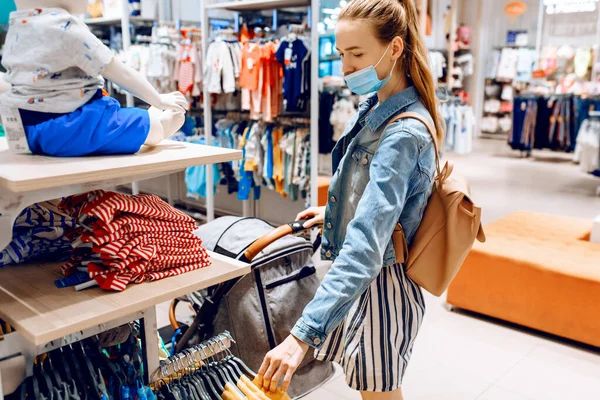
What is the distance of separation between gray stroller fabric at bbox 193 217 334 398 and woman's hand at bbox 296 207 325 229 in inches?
20.1

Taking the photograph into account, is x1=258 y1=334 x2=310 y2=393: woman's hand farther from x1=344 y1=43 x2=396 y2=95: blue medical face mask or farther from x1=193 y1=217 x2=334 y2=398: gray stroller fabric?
x1=193 y1=217 x2=334 y2=398: gray stroller fabric

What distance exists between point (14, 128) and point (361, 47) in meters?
0.91

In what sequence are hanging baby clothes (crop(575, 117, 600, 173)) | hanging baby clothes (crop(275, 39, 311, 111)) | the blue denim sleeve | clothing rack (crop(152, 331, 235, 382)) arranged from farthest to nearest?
hanging baby clothes (crop(575, 117, 600, 173)), hanging baby clothes (crop(275, 39, 311, 111)), clothing rack (crop(152, 331, 235, 382)), the blue denim sleeve

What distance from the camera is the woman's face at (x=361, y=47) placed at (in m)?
1.40

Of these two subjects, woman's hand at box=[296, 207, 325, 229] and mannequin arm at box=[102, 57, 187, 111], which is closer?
mannequin arm at box=[102, 57, 187, 111]

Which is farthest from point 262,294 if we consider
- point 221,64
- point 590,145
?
point 590,145

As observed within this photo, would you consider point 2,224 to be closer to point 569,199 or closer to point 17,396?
point 17,396

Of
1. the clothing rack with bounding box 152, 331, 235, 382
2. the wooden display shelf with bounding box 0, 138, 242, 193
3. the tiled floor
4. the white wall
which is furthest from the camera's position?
the white wall

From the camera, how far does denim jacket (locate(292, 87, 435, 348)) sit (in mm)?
1262

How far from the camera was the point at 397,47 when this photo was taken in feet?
4.66

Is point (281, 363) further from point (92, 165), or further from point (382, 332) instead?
point (92, 165)

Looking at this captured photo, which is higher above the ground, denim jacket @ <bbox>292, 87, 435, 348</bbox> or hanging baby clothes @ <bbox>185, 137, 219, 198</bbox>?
denim jacket @ <bbox>292, 87, 435, 348</bbox>

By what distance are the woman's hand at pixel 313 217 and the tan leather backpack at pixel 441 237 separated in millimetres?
399

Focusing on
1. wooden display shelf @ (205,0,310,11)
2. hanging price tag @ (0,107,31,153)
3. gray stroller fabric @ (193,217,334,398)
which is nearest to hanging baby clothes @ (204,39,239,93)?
wooden display shelf @ (205,0,310,11)
